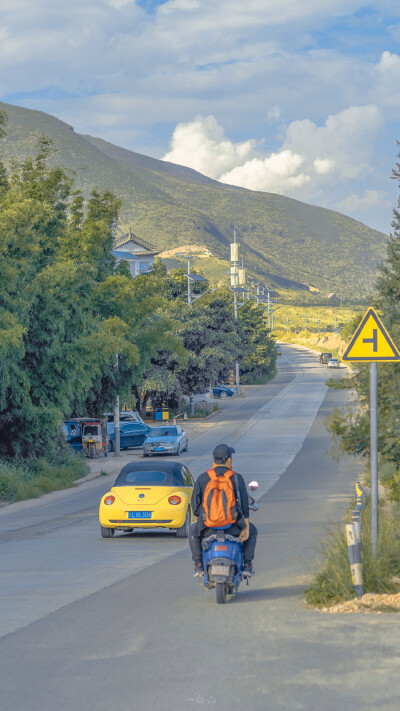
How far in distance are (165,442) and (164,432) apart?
178 centimetres

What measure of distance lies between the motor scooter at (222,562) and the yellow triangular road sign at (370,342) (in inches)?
93.9

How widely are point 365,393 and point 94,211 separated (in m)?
26.5

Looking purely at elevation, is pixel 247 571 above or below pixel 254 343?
below

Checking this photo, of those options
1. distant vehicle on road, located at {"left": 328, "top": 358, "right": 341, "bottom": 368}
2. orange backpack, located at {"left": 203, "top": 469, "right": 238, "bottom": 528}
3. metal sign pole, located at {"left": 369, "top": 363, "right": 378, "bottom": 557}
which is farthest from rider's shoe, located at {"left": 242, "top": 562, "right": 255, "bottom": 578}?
distant vehicle on road, located at {"left": 328, "top": 358, "right": 341, "bottom": 368}

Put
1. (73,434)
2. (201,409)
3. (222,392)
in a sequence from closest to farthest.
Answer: (73,434), (201,409), (222,392)

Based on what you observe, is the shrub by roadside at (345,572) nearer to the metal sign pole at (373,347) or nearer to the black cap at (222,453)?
the metal sign pole at (373,347)

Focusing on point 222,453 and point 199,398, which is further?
point 199,398

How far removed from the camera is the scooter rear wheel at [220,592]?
10312 mm

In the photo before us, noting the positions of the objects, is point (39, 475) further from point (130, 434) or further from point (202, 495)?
point (202, 495)

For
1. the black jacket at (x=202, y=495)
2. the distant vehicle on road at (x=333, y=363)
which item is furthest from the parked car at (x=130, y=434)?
the distant vehicle on road at (x=333, y=363)

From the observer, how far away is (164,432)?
45969 mm

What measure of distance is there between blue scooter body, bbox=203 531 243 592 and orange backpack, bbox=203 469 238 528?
0.16 meters

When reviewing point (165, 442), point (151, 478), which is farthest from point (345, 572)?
point (165, 442)

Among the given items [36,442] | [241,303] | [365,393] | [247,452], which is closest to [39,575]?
[365,393]
